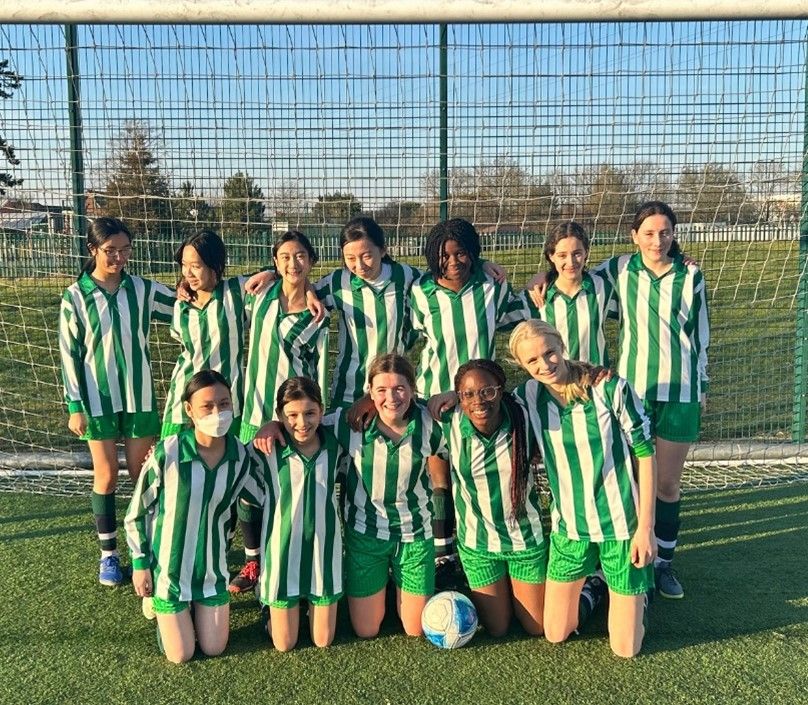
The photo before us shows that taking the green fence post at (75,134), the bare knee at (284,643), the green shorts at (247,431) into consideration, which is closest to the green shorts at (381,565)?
the bare knee at (284,643)

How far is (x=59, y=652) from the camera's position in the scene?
107 inches

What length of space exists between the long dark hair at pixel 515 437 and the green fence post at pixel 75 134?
2609mm

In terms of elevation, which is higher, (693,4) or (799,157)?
(693,4)

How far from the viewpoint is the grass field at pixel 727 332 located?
179 inches

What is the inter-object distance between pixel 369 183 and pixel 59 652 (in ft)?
8.71

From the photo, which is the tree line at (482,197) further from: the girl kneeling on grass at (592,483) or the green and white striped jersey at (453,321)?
the girl kneeling on grass at (592,483)

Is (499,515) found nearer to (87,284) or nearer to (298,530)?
(298,530)

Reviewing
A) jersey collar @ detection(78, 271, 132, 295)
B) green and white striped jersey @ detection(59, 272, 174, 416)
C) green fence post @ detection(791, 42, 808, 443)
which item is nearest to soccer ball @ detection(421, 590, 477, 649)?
green and white striped jersey @ detection(59, 272, 174, 416)

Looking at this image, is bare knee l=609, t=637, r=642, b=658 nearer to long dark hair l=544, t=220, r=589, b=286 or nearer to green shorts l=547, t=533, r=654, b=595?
green shorts l=547, t=533, r=654, b=595

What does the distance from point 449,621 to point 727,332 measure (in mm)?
4373

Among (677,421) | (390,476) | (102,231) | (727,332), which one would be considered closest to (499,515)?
(390,476)

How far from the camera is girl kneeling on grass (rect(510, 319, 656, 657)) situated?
269 cm

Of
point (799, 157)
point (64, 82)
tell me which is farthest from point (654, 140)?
point (64, 82)

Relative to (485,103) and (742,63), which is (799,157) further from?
(485,103)
